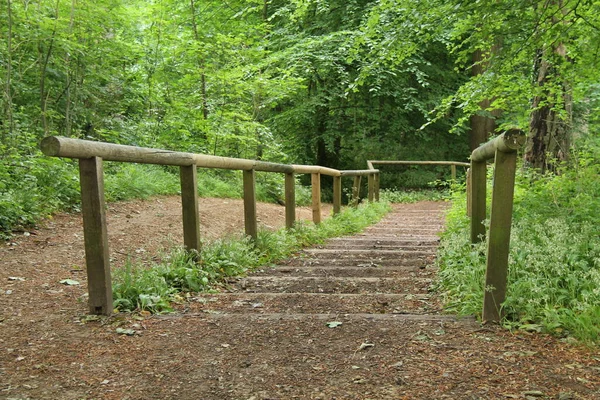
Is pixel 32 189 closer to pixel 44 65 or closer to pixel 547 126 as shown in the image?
pixel 44 65

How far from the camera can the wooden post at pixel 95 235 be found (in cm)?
295

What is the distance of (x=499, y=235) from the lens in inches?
114

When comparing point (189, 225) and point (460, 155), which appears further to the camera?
point (460, 155)

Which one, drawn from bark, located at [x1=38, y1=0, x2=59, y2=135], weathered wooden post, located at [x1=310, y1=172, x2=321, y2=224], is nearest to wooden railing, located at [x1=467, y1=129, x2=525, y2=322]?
weathered wooden post, located at [x1=310, y1=172, x2=321, y2=224]

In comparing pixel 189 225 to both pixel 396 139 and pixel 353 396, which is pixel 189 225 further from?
pixel 396 139

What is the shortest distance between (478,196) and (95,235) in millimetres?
3235

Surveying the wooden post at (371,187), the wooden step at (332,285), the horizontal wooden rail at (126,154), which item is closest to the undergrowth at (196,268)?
the wooden step at (332,285)

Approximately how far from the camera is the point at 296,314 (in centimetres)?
323

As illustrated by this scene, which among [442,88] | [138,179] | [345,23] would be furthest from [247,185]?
[442,88]

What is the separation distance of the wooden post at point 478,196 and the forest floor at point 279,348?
2.38 ft

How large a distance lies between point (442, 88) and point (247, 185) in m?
12.9

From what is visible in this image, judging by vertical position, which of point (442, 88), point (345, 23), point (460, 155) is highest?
point (345, 23)

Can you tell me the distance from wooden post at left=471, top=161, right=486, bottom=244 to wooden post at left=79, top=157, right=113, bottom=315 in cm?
307

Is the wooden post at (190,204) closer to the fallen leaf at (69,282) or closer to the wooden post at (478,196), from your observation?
the fallen leaf at (69,282)
